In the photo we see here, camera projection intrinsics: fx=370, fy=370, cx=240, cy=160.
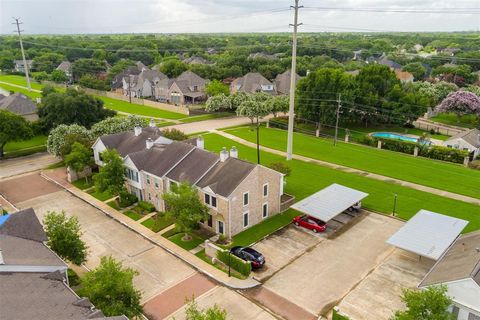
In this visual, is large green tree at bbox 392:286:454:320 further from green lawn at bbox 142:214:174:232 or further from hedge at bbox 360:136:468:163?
hedge at bbox 360:136:468:163

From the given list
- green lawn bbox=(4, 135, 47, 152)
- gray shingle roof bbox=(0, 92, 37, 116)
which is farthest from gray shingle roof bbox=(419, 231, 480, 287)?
gray shingle roof bbox=(0, 92, 37, 116)

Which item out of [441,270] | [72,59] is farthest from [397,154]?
[72,59]

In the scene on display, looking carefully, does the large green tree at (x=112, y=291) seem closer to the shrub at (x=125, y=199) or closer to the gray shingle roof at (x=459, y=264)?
the gray shingle roof at (x=459, y=264)

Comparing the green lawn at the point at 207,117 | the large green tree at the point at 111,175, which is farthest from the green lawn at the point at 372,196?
the green lawn at the point at 207,117

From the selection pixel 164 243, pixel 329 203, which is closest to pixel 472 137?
pixel 329 203

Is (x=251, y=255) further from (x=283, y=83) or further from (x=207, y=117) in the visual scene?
(x=283, y=83)

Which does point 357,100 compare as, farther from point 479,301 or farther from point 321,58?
point 321,58
